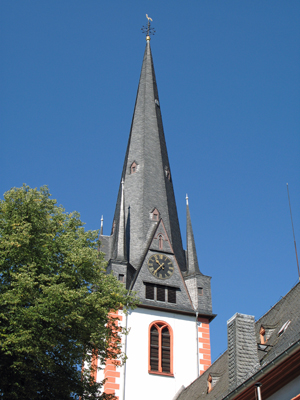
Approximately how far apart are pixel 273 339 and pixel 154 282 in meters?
13.6

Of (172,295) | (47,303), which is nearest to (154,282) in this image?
(172,295)

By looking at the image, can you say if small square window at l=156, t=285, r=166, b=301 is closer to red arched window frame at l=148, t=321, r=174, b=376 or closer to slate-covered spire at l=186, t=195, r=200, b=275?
red arched window frame at l=148, t=321, r=174, b=376

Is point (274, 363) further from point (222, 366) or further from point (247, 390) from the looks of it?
point (222, 366)

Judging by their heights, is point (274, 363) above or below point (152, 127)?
below

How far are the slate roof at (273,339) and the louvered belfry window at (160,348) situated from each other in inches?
141

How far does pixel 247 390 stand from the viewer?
49.3ft

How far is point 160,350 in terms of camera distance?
93.7 ft

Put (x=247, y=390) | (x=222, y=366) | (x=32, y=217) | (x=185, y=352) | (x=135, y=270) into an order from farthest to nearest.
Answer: (x=135, y=270) → (x=185, y=352) → (x=222, y=366) → (x=32, y=217) → (x=247, y=390)

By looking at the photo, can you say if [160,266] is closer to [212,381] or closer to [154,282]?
[154,282]

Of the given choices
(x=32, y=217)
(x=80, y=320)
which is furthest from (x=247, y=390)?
(x=32, y=217)

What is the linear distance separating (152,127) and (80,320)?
23818mm

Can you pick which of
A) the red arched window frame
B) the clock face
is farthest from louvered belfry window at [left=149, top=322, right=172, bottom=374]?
the clock face

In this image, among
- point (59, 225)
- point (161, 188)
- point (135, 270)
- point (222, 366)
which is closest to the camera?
point (59, 225)

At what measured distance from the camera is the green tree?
16.4 m
